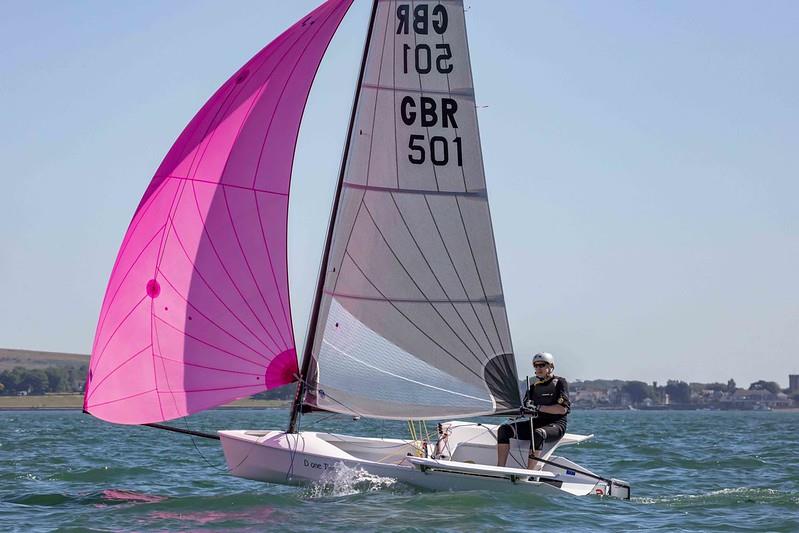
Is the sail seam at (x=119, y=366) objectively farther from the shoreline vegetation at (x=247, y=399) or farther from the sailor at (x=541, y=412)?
the shoreline vegetation at (x=247, y=399)

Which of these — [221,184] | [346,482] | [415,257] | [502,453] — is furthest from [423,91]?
[346,482]

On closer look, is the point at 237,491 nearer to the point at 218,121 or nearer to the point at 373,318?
the point at 373,318

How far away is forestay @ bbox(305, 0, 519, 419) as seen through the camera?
1503cm

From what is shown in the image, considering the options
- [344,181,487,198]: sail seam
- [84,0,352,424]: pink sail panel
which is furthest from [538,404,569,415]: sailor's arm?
[84,0,352,424]: pink sail panel

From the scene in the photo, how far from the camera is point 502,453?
14.9 m

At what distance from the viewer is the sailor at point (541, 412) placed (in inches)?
587

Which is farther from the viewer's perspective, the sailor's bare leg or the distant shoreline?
the distant shoreline

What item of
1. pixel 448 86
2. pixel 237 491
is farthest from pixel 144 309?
pixel 448 86

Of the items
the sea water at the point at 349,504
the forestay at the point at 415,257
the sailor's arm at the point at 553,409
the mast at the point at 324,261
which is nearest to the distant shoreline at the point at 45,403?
the sea water at the point at 349,504

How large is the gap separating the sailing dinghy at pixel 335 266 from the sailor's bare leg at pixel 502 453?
0.32 meters

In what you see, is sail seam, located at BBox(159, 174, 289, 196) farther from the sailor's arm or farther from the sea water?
the sailor's arm

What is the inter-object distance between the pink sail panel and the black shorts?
2828 millimetres

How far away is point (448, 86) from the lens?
49.9 feet

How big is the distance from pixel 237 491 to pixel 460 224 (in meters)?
4.85
